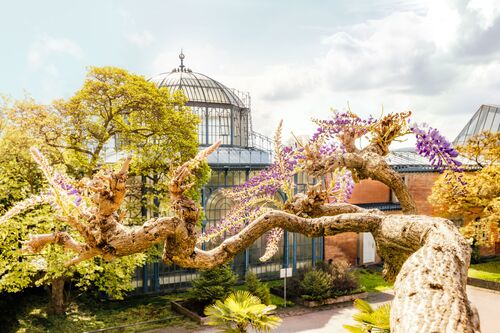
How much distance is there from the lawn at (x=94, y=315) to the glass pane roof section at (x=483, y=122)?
99.4 feet

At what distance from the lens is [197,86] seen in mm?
27469

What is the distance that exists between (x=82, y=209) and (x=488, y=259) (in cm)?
3653

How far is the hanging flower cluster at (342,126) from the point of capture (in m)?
5.40

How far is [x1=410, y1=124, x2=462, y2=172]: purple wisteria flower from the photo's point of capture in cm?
478

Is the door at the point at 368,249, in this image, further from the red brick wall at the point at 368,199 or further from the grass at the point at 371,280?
the grass at the point at 371,280

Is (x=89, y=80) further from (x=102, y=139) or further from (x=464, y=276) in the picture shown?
(x=464, y=276)

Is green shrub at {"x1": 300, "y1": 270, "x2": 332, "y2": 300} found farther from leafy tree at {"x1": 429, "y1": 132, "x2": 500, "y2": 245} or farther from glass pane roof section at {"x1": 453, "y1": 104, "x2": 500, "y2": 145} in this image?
glass pane roof section at {"x1": 453, "y1": 104, "x2": 500, "y2": 145}

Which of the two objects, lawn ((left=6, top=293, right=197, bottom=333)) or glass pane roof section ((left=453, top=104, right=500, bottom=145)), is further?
glass pane roof section ((left=453, top=104, right=500, bottom=145))

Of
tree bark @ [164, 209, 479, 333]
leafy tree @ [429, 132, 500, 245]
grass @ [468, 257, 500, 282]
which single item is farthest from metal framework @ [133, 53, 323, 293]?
tree bark @ [164, 209, 479, 333]

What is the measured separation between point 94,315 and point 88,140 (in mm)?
7776

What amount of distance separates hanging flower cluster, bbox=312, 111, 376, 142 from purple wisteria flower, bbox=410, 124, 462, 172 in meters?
0.68

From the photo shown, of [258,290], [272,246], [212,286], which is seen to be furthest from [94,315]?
[272,246]

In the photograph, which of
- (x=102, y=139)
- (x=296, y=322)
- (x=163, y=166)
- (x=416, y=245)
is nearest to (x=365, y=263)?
(x=296, y=322)

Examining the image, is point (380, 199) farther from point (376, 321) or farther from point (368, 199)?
point (376, 321)
